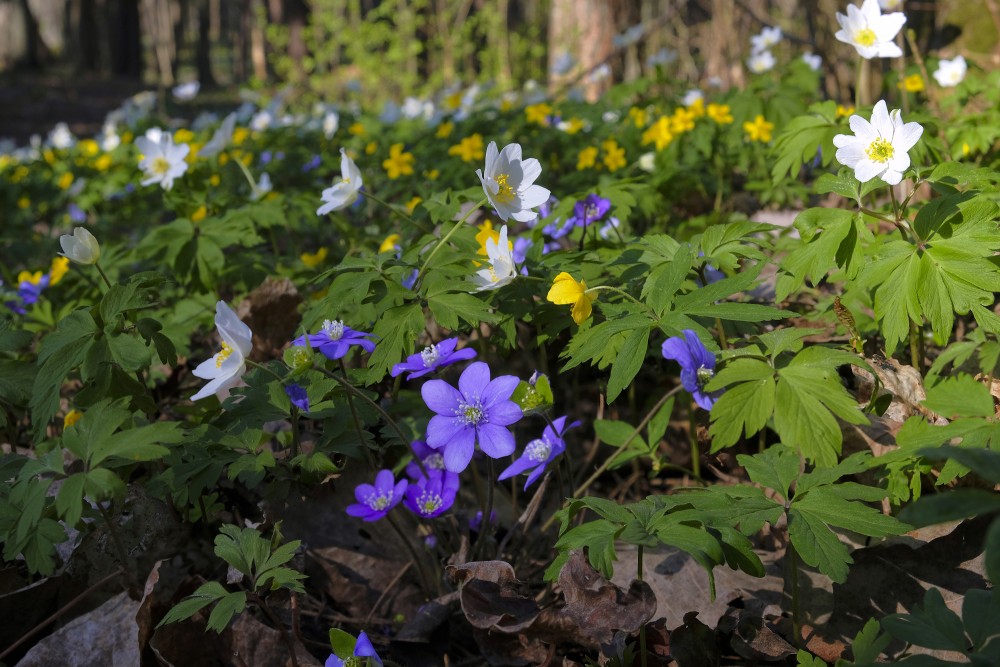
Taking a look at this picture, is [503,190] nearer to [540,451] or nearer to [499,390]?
[499,390]

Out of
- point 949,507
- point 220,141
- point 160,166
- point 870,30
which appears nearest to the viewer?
point 949,507

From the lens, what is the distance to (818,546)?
1.43 meters

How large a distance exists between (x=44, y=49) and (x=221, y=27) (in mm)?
24839

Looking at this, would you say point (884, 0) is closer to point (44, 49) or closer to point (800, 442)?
point (800, 442)

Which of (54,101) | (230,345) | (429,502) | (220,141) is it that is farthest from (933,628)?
(54,101)

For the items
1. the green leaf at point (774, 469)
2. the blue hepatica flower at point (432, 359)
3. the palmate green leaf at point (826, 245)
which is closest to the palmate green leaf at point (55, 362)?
the blue hepatica flower at point (432, 359)

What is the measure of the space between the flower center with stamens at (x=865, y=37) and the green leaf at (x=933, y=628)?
1.92 metres

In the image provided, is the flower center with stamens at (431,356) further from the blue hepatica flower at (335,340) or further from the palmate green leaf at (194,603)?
the palmate green leaf at (194,603)

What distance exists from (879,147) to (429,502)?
1.32m

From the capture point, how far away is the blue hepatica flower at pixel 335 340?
1823 mm

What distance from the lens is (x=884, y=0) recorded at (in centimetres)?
294

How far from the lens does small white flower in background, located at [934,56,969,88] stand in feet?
12.8

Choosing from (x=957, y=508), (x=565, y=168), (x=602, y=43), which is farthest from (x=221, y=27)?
(x=957, y=508)

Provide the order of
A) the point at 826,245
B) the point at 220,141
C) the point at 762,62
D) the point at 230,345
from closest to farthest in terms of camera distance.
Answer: the point at 230,345, the point at 826,245, the point at 220,141, the point at 762,62
